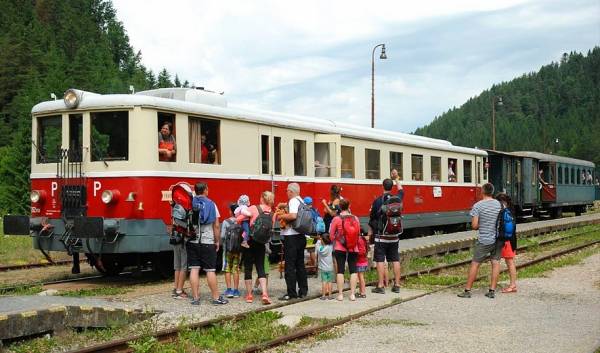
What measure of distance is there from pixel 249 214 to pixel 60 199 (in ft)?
12.8

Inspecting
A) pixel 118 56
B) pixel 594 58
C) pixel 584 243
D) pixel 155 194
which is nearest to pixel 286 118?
pixel 155 194

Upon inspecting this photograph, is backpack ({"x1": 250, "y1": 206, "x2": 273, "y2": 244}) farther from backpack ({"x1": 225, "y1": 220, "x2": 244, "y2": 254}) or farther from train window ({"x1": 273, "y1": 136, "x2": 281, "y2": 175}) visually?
train window ({"x1": 273, "y1": 136, "x2": 281, "y2": 175})

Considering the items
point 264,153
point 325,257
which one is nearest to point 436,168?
point 264,153

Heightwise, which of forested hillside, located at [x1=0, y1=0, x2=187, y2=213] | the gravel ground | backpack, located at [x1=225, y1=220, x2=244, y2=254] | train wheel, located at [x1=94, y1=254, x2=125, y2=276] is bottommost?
the gravel ground

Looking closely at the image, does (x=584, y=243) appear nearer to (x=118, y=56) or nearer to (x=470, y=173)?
(x=470, y=173)

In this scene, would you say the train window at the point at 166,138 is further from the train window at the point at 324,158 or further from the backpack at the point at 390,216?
the train window at the point at 324,158

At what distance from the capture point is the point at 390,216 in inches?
440

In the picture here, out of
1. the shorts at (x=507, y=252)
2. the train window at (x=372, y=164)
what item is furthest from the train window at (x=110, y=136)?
the train window at (x=372, y=164)

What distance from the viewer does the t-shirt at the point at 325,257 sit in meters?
10.6

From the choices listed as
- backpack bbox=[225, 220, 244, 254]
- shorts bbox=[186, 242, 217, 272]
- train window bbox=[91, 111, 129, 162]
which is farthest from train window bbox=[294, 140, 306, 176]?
shorts bbox=[186, 242, 217, 272]

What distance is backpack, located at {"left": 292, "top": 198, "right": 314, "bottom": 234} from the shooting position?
1031 cm

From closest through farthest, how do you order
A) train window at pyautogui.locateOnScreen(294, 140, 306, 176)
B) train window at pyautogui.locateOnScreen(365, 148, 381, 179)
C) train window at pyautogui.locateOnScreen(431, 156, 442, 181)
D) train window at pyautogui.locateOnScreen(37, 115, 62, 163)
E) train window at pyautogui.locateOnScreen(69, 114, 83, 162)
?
train window at pyautogui.locateOnScreen(69, 114, 83, 162)
train window at pyautogui.locateOnScreen(37, 115, 62, 163)
train window at pyautogui.locateOnScreen(294, 140, 306, 176)
train window at pyautogui.locateOnScreen(365, 148, 381, 179)
train window at pyautogui.locateOnScreen(431, 156, 442, 181)

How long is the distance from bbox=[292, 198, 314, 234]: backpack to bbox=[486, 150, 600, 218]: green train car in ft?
58.7

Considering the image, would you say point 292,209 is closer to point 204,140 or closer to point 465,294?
point 465,294
